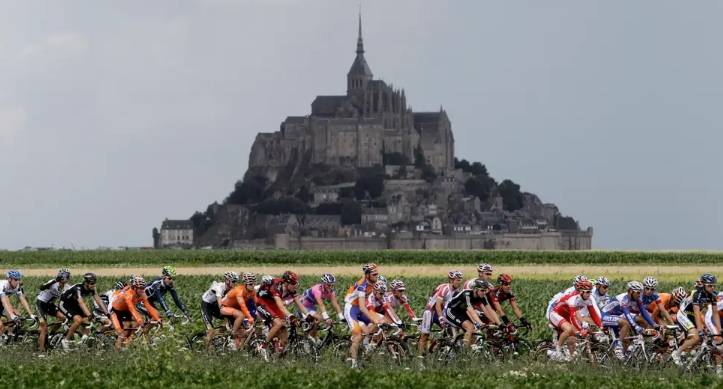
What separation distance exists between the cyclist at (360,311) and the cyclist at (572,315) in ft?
9.70

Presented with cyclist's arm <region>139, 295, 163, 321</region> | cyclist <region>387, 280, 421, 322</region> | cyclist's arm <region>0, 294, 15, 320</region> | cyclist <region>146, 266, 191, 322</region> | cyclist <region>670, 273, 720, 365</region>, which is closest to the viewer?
cyclist <region>670, 273, 720, 365</region>

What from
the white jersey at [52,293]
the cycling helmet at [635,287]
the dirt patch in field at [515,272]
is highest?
the dirt patch in field at [515,272]

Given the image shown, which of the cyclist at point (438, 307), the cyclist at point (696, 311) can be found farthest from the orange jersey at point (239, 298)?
the cyclist at point (696, 311)

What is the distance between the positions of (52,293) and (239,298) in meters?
4.03

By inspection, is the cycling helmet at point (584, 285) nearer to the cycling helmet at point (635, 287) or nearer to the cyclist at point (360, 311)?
the cycling helmet at point (635, 287)

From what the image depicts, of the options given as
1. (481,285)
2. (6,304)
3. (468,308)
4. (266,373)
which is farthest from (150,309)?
(481,285)

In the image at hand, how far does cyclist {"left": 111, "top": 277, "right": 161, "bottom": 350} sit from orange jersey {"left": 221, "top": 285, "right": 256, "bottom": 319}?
126 centimetres

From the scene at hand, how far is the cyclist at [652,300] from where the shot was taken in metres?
24.1

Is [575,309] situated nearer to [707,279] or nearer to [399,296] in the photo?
[707,279]

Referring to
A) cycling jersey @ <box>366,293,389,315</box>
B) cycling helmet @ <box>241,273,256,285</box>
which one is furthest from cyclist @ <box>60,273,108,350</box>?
cycling jersey @ <box>366,293,389,315</box>

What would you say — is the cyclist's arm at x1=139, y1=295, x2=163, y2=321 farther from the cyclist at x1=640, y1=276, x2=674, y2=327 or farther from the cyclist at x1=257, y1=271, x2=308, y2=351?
the cyclist at x1=640, y1=276, x2=674, y2=327

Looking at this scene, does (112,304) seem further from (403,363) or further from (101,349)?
→ (403,363)

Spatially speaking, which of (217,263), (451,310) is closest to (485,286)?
(451,310)

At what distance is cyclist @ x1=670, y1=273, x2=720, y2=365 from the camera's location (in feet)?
75.4
